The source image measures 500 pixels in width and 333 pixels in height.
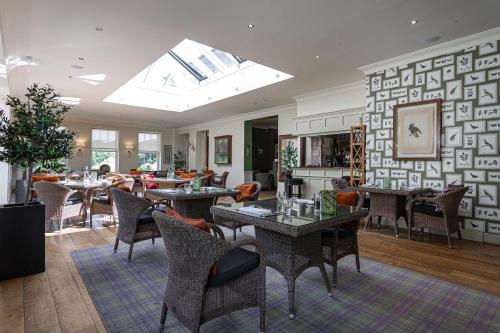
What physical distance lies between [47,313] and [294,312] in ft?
6.09

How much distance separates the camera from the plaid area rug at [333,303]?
195 centimetres

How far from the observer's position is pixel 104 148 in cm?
1230

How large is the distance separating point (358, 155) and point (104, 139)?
36.0 feet

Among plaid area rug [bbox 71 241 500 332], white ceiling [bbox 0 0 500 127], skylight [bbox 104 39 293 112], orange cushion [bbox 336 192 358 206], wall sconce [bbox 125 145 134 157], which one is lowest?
plaid area rug [bbox 71 241 500 332]

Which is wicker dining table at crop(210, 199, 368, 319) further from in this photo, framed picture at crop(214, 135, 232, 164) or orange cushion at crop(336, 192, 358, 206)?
framed picture at crop(214, 135, 232, 164)

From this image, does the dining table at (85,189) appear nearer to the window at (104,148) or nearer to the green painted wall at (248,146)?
the green painted wall at (248,146)

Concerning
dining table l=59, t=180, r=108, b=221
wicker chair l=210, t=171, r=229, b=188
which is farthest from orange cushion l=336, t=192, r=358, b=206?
wicker chair l=210, t=171, r=229, b=188

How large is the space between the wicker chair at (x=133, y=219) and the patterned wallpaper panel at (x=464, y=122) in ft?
14.3

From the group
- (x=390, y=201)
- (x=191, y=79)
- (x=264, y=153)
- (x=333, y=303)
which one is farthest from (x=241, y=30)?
(x=264, y=153)

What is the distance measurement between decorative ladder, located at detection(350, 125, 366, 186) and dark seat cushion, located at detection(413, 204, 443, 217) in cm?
143

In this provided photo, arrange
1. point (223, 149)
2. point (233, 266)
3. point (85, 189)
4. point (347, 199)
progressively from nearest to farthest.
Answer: point (233, 266), point (347, 199), point (85, 189), point (223, 149)

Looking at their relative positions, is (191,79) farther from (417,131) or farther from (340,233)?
(340,233)

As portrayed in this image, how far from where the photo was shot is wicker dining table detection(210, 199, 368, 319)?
1.98 meters

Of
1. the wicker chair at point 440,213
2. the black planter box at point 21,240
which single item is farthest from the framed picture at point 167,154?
the wicker chair at point 440,213
